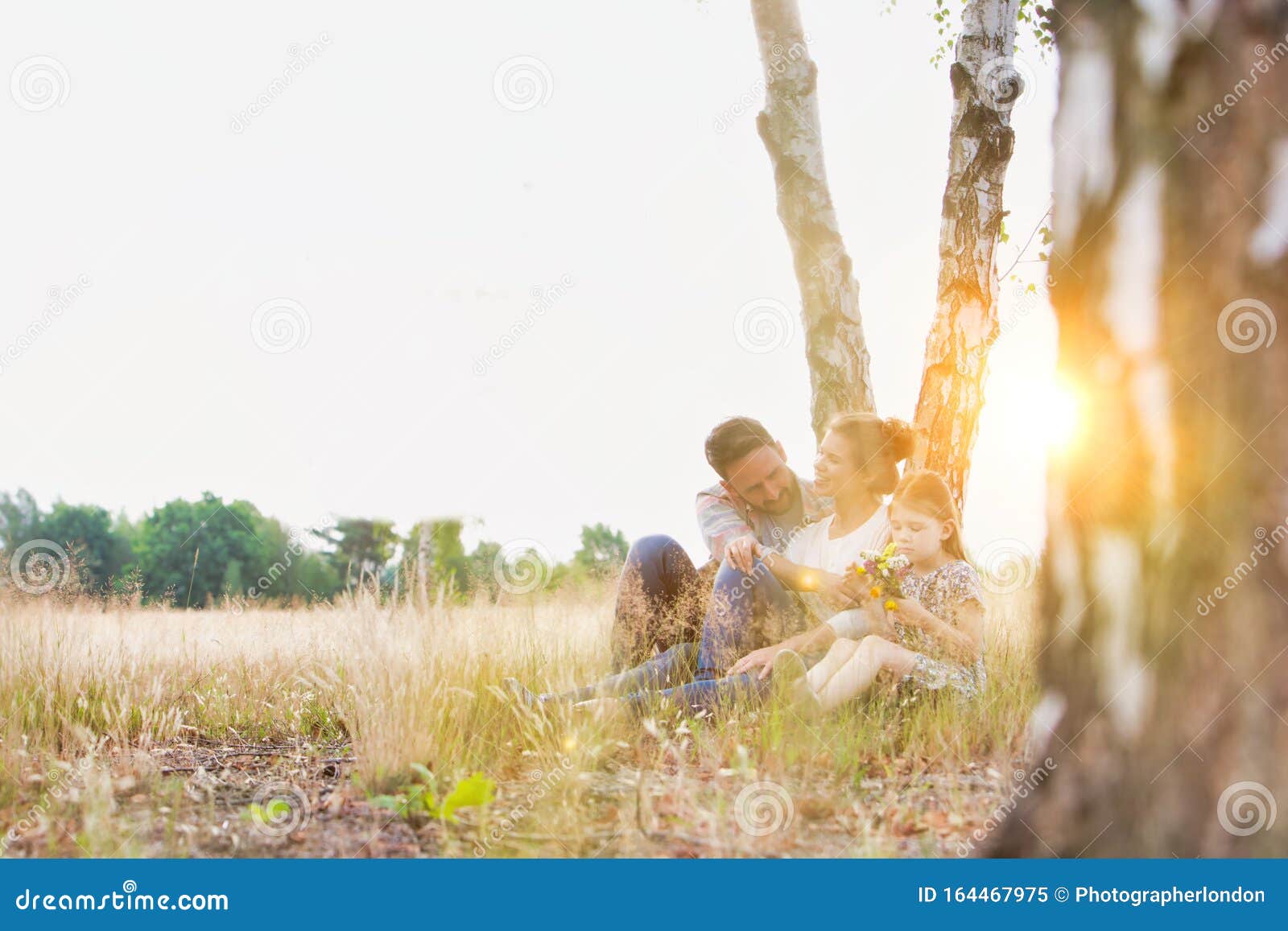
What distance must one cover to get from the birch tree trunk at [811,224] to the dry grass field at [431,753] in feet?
4.77

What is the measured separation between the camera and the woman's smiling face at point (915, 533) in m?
3.34

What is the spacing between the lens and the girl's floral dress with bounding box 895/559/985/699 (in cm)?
322

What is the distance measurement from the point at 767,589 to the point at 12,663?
282 cm

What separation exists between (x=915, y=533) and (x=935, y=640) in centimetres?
36

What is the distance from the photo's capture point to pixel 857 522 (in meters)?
3.75

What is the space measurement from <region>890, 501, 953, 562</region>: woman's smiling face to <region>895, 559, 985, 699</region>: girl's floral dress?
0.23ft

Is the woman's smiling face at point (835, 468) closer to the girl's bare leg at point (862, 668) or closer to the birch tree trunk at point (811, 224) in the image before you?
the girl's bare leg at point (862, 668)

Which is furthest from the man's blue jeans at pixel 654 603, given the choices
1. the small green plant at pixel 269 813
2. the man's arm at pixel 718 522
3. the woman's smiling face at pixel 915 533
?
the small green plant at pixel 269 813

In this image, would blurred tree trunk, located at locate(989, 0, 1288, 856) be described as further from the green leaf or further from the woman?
the woman

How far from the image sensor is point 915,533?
3.34 metres

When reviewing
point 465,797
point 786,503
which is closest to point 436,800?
point 465,797

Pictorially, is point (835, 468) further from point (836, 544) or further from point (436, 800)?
point (436, 800)
